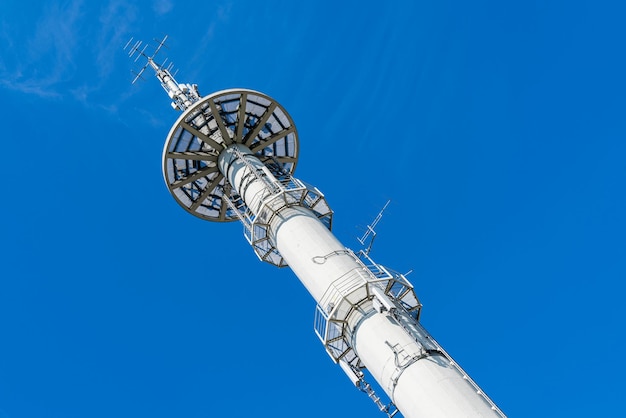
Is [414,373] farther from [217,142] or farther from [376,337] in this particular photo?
[217,142]

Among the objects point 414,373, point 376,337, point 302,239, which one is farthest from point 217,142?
point 414,373

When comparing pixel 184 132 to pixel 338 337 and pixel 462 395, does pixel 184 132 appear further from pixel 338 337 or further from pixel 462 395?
pixel 462 395

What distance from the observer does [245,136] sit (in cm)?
3581

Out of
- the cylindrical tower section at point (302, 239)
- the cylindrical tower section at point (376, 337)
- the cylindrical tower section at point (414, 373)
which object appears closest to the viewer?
the cylindrical tower section at point (414, 373)

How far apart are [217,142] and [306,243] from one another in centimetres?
1193

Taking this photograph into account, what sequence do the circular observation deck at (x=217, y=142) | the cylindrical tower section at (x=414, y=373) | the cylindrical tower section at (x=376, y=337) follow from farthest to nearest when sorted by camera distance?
the circular observation deck at (x=217, y=142)
the cylindrical tower section at (x=376, y=337)
the cylindrical tower section at (x=414, y=373)

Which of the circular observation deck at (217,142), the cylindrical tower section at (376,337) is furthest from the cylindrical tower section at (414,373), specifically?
the circular observation deck at (217,142)

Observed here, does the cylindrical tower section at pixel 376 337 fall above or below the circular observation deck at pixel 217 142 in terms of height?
below

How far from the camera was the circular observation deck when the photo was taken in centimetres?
3353

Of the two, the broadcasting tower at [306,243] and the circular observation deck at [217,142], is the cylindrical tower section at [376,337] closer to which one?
the broadcasting tower at [306,243]

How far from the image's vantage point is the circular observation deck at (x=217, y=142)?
33.5 m

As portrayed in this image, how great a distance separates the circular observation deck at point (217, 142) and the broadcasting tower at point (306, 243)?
0.23 feet

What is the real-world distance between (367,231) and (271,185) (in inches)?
255

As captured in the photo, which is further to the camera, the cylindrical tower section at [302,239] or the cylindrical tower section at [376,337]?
the cylindrical tower section at [302,239]
